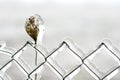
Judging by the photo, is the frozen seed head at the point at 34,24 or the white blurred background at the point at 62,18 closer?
the frozen seed head at the point at 34,24

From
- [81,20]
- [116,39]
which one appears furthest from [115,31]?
[81,20]

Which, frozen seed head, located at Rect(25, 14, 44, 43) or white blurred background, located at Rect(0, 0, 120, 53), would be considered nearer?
frozen seed head, located at Rect(25, 14, 44, 43)

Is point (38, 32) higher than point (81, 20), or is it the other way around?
point (38, 32)

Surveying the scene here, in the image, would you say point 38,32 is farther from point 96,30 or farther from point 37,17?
point 96,30

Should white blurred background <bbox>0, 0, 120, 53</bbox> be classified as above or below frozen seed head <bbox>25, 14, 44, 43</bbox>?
below

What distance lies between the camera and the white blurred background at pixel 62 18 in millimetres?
1173

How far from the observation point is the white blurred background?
1.17 meters

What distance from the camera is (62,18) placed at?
1242mm

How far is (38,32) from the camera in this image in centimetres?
67

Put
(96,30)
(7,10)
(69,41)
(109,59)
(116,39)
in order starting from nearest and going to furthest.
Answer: (69,41)
(109,59)
(116,39)
(96,30)
(7,10)

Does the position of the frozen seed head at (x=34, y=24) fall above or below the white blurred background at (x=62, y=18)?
above

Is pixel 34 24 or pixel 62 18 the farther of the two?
pixel 62 18

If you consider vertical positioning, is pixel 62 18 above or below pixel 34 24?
below

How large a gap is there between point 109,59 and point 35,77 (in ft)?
1.04
